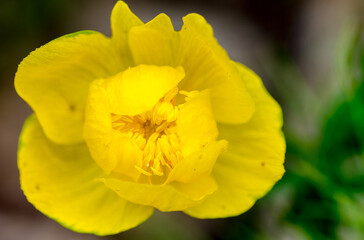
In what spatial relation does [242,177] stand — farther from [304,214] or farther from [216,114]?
[304,214]

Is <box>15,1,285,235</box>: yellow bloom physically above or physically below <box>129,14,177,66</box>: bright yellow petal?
below

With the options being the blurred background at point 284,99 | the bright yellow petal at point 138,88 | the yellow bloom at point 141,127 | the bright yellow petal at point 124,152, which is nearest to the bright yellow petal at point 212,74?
the yellow bloom at point 141,127

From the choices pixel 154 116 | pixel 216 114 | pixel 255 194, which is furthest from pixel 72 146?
pixel 255 194

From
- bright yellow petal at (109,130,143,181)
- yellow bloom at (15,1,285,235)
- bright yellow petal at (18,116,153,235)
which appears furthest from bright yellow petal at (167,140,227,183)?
bright yellow petal at (18,116,153,235)

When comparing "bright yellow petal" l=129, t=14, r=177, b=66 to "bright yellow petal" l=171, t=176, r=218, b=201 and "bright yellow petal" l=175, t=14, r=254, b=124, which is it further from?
"bright yellow petal" l=171, t=176, r=218, b=201

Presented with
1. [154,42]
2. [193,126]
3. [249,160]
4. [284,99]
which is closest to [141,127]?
[193,126]

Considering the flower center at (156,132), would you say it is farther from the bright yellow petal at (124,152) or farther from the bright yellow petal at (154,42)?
the bright yellow petal at (154,42)
